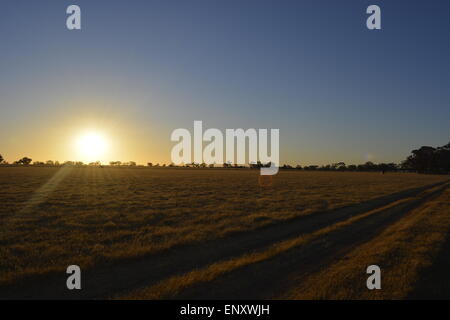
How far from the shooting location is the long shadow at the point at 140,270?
7917 mm

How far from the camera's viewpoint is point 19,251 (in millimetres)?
11469

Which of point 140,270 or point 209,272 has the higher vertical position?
point 209,272

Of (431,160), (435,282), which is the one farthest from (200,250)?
(431,160)

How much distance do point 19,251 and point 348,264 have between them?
38.0ft

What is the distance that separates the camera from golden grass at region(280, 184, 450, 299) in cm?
756

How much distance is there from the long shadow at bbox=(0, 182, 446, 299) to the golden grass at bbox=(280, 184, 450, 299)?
Answer: 3.50 m

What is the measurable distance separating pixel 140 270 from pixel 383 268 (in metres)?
7.42

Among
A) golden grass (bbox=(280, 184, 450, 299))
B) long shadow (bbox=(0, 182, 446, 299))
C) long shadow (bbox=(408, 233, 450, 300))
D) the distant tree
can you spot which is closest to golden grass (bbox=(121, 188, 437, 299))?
long shadow (bbox=(0, 182, 446, 299))

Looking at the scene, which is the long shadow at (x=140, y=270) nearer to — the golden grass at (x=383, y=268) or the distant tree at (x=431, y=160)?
the golden grass at (x=383, y=268)

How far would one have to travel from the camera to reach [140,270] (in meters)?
9.62

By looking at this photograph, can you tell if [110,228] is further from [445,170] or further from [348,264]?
[445,170]

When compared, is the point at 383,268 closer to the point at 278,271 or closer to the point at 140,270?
the point at 278,271

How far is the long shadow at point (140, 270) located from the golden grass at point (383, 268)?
11.5 feet

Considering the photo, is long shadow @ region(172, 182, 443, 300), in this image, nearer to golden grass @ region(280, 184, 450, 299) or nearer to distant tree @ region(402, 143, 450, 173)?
golden grass @ region(280, 184, 450, 299)
